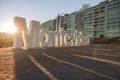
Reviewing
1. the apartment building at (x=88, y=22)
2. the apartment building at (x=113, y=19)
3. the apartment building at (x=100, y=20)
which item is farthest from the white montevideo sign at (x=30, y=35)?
the apartment building at (x=88, y=22)

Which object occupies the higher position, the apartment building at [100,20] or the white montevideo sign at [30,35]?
the apartment building at [100,20]

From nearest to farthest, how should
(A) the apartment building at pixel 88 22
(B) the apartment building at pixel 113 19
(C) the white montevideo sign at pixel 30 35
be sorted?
(C) the white montevideo sign at pixel 30 35 < (B) the apartment building at pixel 113 19 < (A) the apartment building at pixel 88 22

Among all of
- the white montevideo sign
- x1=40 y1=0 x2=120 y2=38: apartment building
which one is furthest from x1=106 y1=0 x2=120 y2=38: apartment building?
the white montevideo sign

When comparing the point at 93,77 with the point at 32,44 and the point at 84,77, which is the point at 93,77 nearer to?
the point at 84,77

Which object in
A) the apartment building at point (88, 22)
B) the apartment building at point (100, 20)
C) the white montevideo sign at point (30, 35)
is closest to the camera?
the white montevideo sign at point (30, 35)

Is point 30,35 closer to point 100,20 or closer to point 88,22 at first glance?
point 100,20

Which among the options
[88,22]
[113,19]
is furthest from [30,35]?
[88,22]

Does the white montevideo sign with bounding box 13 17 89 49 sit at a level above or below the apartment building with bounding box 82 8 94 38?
below

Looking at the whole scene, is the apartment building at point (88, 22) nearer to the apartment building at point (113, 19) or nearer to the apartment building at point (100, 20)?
the apartment building at point (100, 20)

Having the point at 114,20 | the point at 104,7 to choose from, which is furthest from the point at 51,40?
the point at 104,7

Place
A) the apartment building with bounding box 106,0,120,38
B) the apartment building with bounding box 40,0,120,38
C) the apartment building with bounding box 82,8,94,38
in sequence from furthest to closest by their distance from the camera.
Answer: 1. the apartment building with bounding box 82,8,94,38
2. the apartment building with bounding box 40,0,120,38
3. the apartment building with bounding box 106,0,120,38

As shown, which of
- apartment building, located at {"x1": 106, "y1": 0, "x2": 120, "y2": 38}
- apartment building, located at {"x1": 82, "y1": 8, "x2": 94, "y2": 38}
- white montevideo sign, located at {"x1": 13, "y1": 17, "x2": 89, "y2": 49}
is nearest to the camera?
white montevideo sign, located at {"x1": 13, "y1": 17, "x2": 89, "y2": 49}

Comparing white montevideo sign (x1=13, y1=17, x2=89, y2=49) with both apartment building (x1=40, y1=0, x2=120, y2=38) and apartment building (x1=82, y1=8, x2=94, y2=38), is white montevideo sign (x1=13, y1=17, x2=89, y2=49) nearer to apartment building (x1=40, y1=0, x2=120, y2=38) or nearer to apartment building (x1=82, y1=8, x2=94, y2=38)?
apartment building (x1=40, y1=0, x2=120, y2=38)

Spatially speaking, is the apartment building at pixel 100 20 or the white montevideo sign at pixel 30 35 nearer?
the white montevideo sign at pixel 30 35
